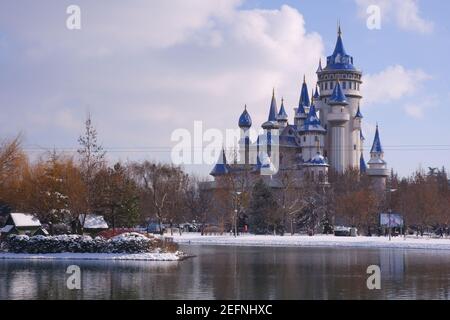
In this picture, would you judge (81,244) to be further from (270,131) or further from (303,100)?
(303,100)

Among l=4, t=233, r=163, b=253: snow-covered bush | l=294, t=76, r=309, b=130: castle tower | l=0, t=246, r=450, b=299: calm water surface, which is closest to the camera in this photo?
l=0, t=246, r=450, b=299: calm water surface

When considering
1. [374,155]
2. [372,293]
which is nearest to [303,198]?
[374,155]

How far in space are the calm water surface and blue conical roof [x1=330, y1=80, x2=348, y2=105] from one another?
186ft

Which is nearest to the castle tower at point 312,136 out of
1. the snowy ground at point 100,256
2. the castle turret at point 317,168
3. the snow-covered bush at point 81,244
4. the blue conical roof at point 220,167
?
the castle turret at point 317,168

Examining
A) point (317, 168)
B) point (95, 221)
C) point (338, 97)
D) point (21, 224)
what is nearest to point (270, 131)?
point (338, 97)

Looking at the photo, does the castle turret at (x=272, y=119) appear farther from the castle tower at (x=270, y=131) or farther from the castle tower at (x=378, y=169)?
the castle tower at (x=378, y=169)

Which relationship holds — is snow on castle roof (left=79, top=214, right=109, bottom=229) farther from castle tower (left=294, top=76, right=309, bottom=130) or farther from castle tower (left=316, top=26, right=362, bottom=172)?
castle tower (left=294, top=76, right=309, bottom=130)

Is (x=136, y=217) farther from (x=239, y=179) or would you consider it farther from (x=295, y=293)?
(x=239, y=179)

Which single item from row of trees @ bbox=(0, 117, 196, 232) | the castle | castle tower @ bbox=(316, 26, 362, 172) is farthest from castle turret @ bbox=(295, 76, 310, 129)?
row of trees @ bbox=(0, 117, 196, 232)

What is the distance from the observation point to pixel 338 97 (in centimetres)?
8769

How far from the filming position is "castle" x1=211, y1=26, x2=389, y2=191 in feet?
288

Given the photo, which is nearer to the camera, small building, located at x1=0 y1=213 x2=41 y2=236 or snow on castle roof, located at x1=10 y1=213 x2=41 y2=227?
small building, located at x1=0 y1=213 x2=41 y2=236

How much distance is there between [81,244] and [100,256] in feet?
4.63

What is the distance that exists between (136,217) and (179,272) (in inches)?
648
